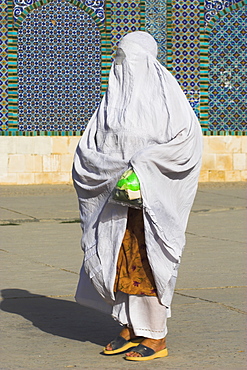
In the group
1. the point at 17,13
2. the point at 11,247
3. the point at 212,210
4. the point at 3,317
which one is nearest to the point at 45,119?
the point at 17,13

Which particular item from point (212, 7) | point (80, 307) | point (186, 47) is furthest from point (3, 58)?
point (80, 307)

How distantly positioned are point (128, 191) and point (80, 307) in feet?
4.72

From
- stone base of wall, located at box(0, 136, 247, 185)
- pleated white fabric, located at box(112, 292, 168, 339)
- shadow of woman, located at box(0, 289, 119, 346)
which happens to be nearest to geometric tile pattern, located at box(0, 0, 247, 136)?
stone base of wall, located at box(0, 136, 247, 185)

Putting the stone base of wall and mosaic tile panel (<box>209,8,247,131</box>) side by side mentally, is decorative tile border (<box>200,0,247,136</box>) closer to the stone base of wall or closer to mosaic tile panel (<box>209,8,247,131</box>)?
mosaic tile panel (<box>209,8,247,131</box>)

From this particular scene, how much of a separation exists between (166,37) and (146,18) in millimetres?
441

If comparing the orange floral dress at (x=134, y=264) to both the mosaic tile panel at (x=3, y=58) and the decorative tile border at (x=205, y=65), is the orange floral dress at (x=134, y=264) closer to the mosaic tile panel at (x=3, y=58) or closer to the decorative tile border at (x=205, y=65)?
the mosaic tile panel at (x=3, y=58)

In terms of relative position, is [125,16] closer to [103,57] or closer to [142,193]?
[103,57]

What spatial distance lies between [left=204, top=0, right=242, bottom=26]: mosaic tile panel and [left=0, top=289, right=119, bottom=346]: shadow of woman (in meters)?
9.06

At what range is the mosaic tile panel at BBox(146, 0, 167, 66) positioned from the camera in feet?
44.3

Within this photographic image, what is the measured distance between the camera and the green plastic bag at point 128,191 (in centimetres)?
384

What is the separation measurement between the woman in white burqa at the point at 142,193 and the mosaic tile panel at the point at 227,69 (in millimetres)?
9732

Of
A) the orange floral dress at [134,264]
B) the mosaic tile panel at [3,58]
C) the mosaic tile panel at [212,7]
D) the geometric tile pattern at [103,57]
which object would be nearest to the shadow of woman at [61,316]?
the orange floral dress at [134,264]

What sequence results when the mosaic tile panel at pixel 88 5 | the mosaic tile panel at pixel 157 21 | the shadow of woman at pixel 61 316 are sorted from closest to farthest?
the shadow of woman at pixel 61 316 < the mosaic tile panel at pixel 88 5 < the mosaic tile panel at pixel 157 21

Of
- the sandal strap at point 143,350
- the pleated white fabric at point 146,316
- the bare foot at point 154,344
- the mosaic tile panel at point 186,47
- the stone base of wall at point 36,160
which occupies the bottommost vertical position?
the stone base of wall at point 36,160
